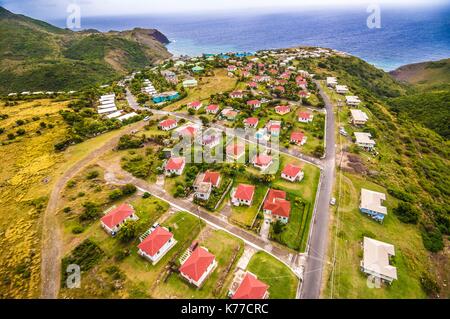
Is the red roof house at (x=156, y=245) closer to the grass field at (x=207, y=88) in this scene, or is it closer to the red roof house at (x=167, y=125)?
the red roof house at (x=167, y=125)

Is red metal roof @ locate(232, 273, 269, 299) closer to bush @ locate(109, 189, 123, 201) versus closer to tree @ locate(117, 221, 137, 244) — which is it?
tree @ locate(117, 221, 137, 244)

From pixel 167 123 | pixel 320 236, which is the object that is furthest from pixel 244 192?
pixel 167 123

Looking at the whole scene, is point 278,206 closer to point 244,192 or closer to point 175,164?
point 244,192

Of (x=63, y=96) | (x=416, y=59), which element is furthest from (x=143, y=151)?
(x=416, y=59)

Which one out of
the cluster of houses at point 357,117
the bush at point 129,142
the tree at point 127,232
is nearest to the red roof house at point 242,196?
the tree at point 127,232

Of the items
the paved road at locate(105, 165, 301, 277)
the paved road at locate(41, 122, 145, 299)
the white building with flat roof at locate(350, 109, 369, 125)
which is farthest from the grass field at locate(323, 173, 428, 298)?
the paved road at locate(41, 122, 145, 299)
